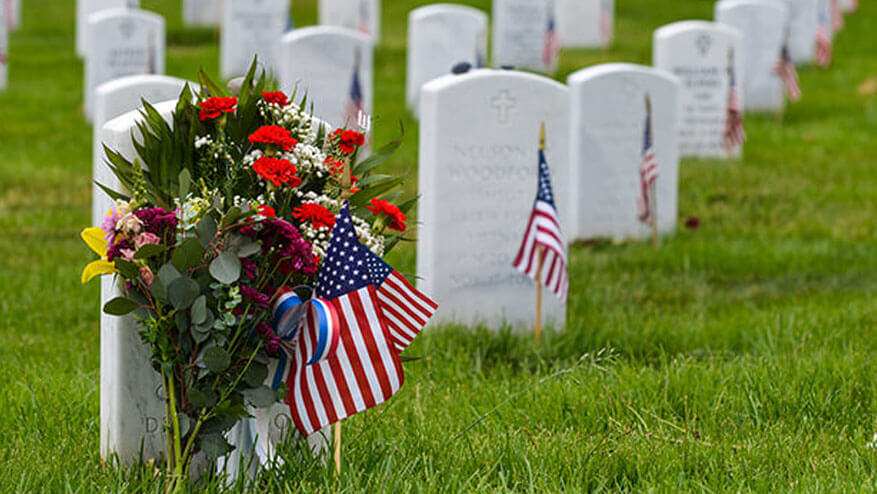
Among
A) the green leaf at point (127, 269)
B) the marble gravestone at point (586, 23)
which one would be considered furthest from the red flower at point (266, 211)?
the marble gravestone at point (586, 23)

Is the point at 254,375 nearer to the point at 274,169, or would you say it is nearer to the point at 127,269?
the point at 127,269

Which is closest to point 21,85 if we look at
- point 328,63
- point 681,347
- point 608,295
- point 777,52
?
point 328,63

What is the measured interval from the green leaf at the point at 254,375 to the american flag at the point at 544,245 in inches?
106

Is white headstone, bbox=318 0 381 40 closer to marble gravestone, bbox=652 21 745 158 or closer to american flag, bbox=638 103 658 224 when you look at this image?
marble gravestone, bbox=652 21 745 158

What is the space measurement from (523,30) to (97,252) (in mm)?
13805

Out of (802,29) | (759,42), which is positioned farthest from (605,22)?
(759,42)

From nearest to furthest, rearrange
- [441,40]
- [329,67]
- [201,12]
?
[329,67] → [441,40] → [201,12]

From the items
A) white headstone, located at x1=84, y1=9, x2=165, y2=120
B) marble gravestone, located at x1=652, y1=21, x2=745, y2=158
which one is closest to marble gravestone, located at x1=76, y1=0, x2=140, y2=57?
white headstone, located at x1=84, y1=9, x2=165, y2=120

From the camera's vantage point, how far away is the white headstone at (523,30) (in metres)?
16.7

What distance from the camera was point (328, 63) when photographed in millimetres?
11203

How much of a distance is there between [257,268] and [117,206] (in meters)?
0.41

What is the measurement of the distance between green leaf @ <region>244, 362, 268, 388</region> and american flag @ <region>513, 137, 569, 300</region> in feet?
8.84

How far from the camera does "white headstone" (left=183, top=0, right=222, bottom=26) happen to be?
19.8 m

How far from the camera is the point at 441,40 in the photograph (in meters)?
13.6
